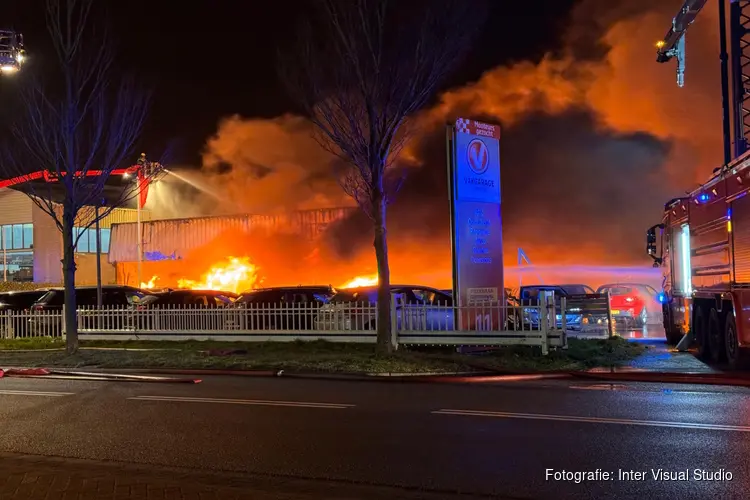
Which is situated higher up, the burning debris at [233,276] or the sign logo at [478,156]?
the sign logo at [478,156]

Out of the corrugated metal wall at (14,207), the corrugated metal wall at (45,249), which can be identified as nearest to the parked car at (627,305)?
the corrugated metal wall at (45,249)

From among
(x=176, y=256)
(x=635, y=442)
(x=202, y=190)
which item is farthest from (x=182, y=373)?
(x=202, y=190)

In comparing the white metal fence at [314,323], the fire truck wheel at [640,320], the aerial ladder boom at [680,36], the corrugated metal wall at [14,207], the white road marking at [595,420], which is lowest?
the white road marking at [595,420]

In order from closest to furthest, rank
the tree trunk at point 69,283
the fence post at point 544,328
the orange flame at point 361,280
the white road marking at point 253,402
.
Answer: the white road marking at point 253,402 → the fence post at point 544,328 → the tree trunk at point 69,283 → the orange flame at point 361,280

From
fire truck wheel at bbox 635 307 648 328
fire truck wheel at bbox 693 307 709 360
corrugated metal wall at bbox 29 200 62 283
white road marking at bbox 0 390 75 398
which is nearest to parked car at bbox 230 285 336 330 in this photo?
white road marking at bbox 0 390 75 398

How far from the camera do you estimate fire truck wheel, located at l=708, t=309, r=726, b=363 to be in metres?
11.4

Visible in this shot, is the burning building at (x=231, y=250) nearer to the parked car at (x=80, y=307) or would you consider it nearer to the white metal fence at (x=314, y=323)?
the parked car at (x=80, y=307)

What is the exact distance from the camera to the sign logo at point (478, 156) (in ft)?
44.1

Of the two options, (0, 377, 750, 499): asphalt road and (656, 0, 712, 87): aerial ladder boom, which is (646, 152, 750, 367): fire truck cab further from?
(656, 0, 712, 87): aerial ladder boom

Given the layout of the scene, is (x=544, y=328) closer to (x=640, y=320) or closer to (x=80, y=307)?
(x=640, y=320)

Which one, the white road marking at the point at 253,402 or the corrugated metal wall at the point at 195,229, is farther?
the corrugated metal wall at the point at 195,229

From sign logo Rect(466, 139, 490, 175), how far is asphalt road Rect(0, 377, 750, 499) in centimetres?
495

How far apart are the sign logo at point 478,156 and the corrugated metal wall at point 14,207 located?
115ft

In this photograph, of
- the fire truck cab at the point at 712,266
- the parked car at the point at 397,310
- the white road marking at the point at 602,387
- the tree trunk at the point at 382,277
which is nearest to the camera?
the white road marking at the point at 602,387
